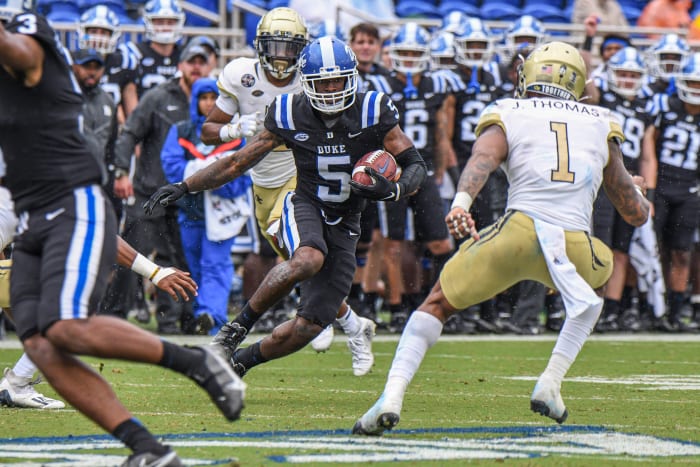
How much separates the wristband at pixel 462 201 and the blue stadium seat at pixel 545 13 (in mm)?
10125

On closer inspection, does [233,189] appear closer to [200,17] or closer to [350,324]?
[350,324]

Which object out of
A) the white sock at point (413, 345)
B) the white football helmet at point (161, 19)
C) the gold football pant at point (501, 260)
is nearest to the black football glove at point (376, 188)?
the gold football pant at point (501, 260)

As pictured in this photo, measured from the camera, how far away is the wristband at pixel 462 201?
508 centimetres

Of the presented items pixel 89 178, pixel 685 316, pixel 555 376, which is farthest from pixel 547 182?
pixel 685 316

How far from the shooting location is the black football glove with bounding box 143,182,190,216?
6285 millimetres

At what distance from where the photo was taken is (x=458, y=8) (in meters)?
14.7

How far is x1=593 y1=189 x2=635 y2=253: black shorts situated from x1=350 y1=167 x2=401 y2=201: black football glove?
4.99 meters

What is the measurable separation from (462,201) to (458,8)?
992 centimetres

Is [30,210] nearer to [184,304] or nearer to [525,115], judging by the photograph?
[525,115]

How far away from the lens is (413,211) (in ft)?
34.2

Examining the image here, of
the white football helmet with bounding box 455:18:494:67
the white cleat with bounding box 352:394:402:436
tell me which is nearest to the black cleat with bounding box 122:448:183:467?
the white cleat with bounding box 352:394:402:436

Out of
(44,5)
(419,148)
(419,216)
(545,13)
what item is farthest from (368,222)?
(545,13)

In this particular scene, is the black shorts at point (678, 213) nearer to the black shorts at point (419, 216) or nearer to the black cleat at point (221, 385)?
the black shorts at point (419, 216)

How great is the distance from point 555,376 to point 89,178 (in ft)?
6.45
